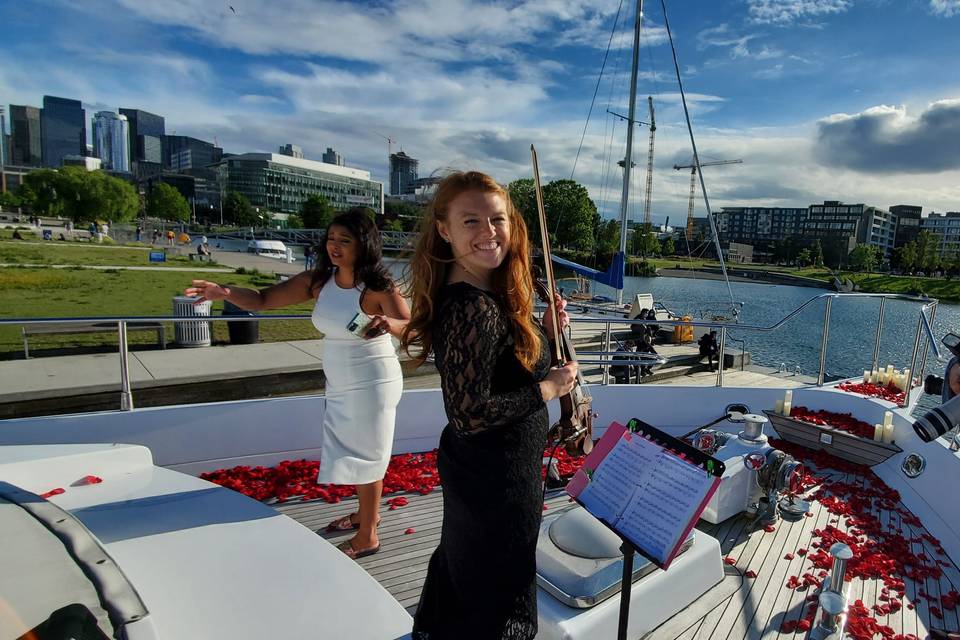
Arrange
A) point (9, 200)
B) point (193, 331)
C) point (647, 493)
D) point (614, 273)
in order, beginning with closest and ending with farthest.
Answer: point (647, 493) → point (193, 331) → point (614, 273) → point (9, 200)

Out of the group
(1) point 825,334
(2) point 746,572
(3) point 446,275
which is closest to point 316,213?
(1) point 825,334

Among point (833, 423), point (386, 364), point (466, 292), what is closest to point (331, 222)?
point (386, 364)

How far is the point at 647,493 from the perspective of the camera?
1503 millimetres

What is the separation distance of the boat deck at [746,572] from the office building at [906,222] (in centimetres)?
14514

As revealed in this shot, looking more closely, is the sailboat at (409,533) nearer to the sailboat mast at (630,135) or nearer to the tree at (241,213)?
the sailboat mast at (630,135)

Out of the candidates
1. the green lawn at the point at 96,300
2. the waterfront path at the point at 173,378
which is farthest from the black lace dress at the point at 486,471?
the green lawn at the point at 96,300

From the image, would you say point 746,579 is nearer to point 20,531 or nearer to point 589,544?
point 589,544

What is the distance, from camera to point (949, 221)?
122 metres

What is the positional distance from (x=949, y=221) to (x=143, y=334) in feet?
538

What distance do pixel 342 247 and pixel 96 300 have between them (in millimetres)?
16855

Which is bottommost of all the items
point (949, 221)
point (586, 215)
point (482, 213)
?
point (482, 213)

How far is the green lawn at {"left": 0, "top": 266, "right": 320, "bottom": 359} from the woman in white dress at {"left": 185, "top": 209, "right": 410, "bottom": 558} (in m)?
8.61

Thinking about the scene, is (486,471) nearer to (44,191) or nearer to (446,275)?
(446,275)

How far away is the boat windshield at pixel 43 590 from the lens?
1.08m
